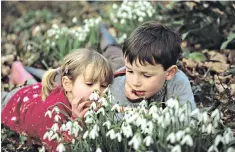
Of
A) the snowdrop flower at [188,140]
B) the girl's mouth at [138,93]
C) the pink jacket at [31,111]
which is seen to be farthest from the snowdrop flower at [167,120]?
the pink jacket at [31,111]

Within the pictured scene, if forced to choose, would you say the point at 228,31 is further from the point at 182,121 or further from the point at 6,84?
the point at 182,121

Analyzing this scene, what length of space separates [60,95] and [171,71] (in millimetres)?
1083

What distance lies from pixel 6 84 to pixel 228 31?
2.45 meters

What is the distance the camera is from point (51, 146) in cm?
383

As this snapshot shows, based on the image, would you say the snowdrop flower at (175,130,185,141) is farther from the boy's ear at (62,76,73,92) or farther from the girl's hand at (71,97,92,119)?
the boy's ear at (62,76,73,92)

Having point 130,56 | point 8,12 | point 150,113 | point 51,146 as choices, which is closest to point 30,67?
point 51,146

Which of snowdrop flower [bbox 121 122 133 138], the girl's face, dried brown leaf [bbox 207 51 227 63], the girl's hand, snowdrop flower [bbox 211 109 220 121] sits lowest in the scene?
dried brown leaf [bbox 207 51 227 63]

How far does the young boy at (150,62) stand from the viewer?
3.37m

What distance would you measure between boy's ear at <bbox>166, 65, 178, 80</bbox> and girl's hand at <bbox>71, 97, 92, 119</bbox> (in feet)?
2.00

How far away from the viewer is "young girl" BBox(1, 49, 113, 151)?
395 centimetres

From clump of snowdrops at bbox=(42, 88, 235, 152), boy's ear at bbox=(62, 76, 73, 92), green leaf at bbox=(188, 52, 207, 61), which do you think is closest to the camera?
clump of snowdrops at bbox=(42, 88, 235, 152)

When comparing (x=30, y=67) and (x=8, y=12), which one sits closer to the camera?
(x=30, y=67)

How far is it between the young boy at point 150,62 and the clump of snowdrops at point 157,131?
0.29m

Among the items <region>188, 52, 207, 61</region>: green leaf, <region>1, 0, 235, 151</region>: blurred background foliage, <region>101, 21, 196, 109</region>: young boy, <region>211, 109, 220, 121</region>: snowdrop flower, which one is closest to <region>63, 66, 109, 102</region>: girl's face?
<region>101, 21, 196, 109</region>: young boy
